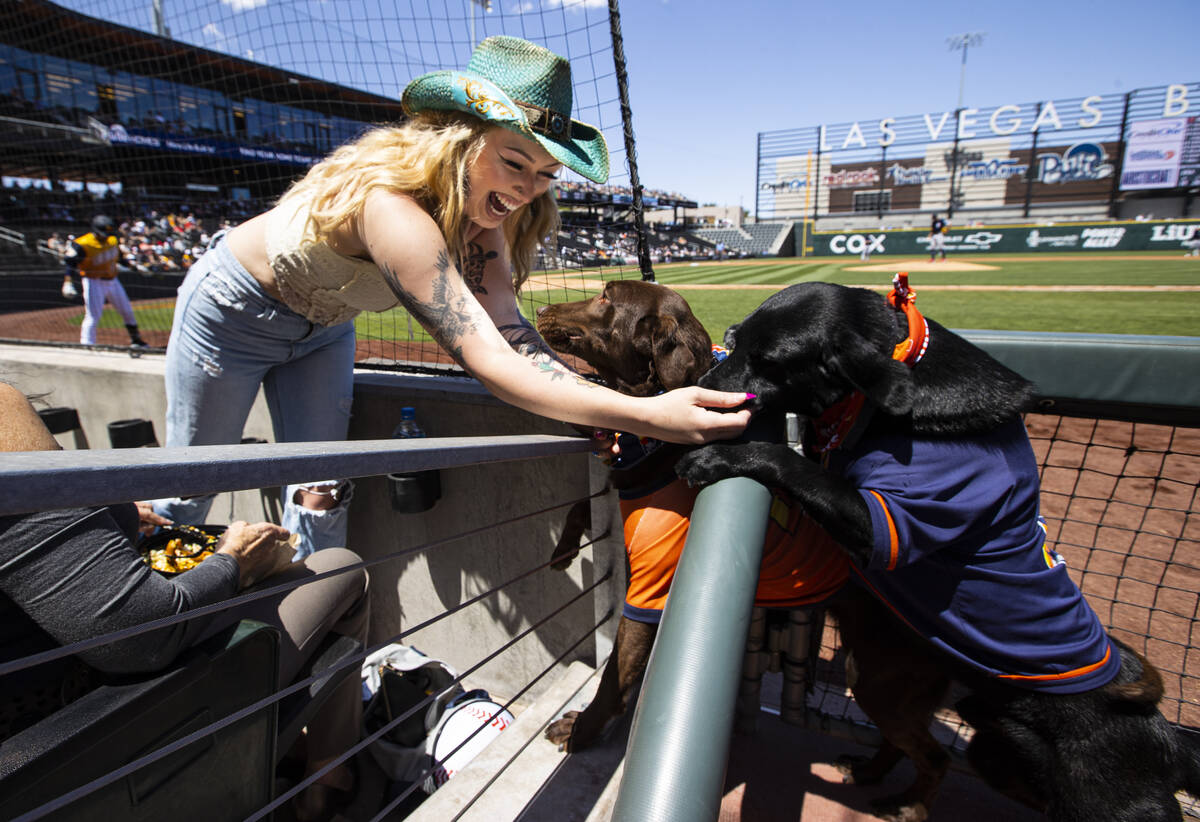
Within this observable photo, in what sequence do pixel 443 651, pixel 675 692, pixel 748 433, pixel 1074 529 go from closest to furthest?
pixel 675 692
pixel 748 433
pixel 443 651
pixel 1074 529

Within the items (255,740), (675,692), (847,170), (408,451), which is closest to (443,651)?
(255,740)

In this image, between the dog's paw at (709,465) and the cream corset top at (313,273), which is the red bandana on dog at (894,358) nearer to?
the dog's paw at (709,465)

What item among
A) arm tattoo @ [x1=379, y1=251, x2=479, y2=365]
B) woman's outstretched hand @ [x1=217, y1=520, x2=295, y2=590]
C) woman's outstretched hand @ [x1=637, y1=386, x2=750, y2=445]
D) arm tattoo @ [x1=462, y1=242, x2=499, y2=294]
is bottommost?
woman's outstretched hand @ [x1=217, y1=520, x2=295, y2=590]

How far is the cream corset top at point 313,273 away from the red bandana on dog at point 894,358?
4.85ft

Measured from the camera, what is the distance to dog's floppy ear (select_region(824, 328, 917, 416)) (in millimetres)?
1550

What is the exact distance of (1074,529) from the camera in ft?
12.6

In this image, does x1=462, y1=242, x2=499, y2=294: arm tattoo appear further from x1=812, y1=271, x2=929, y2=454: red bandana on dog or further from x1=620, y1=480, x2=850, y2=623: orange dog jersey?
x1=812, y1=271, x2=929, y2=454: red bandana on dog

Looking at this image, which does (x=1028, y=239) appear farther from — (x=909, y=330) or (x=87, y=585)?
(x=87, y=585)

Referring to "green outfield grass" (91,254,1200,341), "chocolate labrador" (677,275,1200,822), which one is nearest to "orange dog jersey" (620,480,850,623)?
"chocolate labrador" (677,275,1200,822)

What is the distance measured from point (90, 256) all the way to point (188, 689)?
10.5 m

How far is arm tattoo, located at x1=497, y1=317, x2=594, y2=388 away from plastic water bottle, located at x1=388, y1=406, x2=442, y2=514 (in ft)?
3.01

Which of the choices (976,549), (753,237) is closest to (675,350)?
(976,549)

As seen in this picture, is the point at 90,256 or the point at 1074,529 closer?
the point at 1074,529

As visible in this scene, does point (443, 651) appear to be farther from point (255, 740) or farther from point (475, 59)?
point (475, 59)
